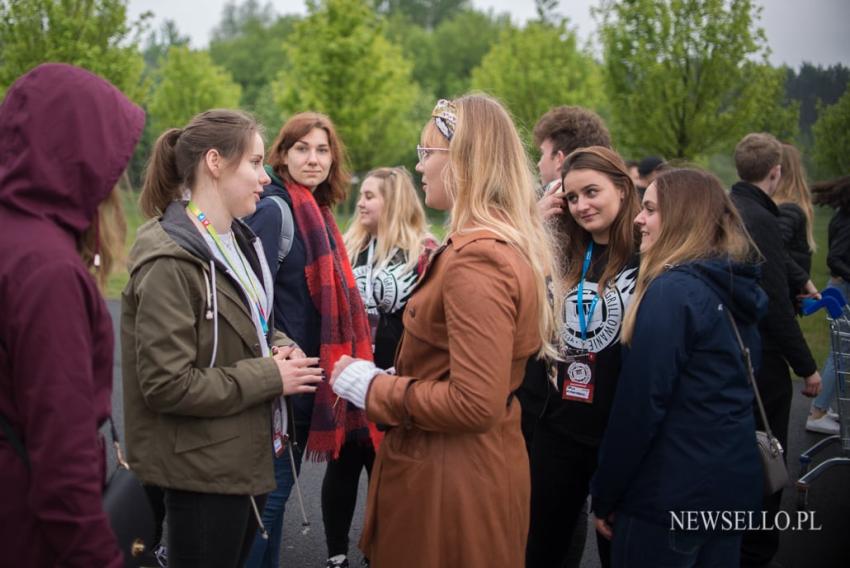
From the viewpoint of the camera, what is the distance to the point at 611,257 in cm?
352

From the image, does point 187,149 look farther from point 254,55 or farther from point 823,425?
point 254,55

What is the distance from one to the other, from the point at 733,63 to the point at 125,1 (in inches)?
448

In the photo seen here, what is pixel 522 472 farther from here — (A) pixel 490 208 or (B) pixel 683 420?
(A) pixel 490 208

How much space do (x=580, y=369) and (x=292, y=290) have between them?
150 cm

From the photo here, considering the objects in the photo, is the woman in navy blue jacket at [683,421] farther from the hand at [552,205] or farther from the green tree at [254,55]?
the green tree at [254,55]

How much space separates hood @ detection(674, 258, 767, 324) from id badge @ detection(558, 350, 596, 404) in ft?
2.21

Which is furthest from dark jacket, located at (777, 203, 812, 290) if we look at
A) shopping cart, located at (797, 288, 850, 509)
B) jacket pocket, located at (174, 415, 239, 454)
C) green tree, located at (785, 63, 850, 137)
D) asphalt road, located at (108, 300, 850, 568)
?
Result: jacket pocket, located at (174, 415, 239, 454)

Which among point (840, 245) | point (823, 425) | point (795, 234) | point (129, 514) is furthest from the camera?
point (840, 245)

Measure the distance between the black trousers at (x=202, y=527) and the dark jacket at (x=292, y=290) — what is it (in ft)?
4.09

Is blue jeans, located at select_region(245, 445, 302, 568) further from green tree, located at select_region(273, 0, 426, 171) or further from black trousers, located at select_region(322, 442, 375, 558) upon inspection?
green tree, located at select_region(273, 0, 426, 171)

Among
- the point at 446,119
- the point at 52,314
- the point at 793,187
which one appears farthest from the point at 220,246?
the point at 793,187

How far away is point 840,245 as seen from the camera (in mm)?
7027

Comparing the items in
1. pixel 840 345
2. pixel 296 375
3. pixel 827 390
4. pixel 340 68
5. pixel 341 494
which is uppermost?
pixel 340 68

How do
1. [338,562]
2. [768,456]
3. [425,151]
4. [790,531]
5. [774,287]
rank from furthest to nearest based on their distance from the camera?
[790,531]
[774,287]
[338,562]
[768,456]
[425,151]
